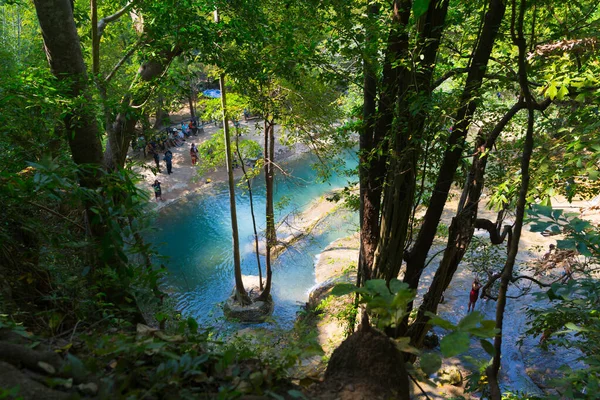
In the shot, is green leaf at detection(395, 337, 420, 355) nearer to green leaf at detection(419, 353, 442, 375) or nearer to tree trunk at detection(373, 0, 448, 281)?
green leaf at detection(419, 353, 442, 375)

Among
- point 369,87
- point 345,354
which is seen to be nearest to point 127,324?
point 345,354

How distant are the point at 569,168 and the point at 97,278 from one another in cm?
361

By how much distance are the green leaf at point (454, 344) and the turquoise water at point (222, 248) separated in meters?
8.09

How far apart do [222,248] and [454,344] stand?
13189 millimetres

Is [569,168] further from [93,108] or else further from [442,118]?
[93,108]

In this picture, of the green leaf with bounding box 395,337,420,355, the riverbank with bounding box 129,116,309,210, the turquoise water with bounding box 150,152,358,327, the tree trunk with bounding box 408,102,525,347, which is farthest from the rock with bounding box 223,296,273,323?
the green leaf with bounding box 395,337,420,355

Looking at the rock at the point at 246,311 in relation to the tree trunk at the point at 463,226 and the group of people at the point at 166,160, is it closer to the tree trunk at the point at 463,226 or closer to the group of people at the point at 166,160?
the tree trunk at the point at 463,226

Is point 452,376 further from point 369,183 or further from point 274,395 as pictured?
point 274,395

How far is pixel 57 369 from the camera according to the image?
1541mm

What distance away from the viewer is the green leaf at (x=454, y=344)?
1.40 meters

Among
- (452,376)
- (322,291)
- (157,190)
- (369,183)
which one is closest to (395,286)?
(369,183)

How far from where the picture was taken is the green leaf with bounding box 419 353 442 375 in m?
1.57

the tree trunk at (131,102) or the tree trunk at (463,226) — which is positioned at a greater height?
the tree trunk at (131,102)

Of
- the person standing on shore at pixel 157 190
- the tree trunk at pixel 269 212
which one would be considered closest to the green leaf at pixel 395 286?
the tree trunk at pixel 269 212
